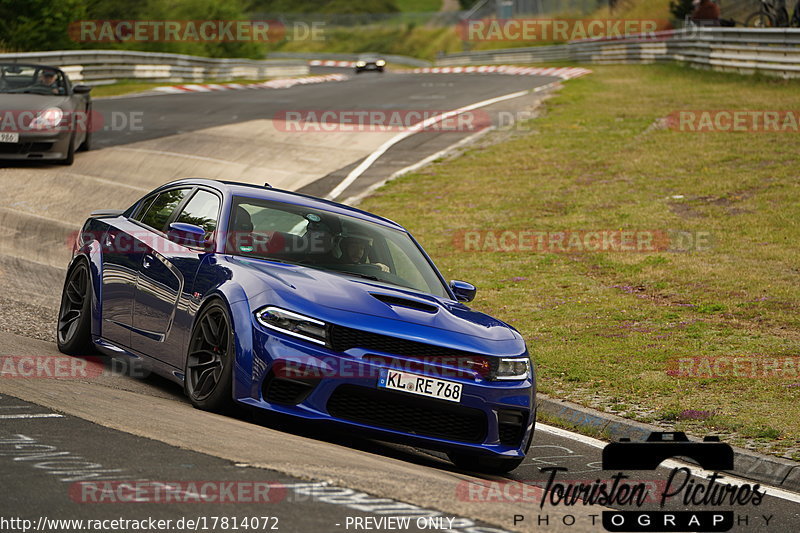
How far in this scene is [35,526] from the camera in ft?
14.3

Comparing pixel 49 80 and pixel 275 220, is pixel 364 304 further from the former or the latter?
pixel 49 80

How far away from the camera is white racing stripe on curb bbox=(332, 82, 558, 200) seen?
20.0 m

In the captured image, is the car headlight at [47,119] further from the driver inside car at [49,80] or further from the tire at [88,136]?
the tire at [88,136]

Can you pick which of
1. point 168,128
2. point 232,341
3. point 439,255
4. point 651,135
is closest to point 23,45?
point 168,128

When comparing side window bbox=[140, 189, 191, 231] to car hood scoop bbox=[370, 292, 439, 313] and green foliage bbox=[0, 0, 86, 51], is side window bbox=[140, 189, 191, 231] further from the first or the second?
green foliage bbox=[0, 0, 86, 51]

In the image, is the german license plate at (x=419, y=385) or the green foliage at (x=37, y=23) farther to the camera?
the green foliage at (x=37, y=23)

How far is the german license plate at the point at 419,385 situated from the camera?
21.3 feet

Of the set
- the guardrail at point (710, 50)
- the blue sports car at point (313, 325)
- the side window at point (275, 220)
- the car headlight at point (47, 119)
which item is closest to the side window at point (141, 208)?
the blue sports car at point (313, 325)

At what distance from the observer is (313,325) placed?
21.6 ft

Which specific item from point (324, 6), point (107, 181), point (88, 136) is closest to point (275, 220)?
point (107, 181)

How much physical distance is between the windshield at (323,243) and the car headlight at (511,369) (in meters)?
1.12

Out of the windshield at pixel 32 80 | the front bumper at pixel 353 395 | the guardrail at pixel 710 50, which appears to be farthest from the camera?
the guardrail at pixel 710 50

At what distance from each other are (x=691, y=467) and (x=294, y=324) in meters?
3.03

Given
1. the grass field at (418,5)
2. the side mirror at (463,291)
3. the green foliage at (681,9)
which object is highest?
the grass field at (418,5)
